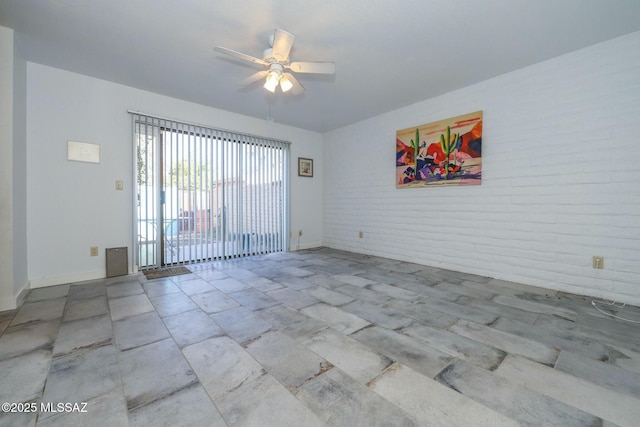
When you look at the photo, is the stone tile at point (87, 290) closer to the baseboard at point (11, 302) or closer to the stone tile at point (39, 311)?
the stone tile at point (39, 311)

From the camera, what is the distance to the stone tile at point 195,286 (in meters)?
2.98

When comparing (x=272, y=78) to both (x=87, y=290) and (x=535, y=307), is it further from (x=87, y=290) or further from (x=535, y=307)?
(x=535, y=307)

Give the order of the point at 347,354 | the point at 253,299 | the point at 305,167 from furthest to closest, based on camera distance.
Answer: the point at 305,167
the point at 253,299
the point at 347,354

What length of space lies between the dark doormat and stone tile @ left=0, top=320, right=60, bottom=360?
4.44ft

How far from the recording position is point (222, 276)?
358 cm

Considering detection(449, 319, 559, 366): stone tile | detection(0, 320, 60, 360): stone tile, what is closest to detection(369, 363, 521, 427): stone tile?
detection(449, 319, 559, 366): stone tile

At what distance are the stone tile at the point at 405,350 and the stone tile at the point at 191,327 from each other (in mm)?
1125

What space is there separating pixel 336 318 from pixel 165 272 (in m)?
2.78

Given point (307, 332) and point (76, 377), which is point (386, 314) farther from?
point (76, 377)

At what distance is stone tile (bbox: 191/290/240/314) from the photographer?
2498mm

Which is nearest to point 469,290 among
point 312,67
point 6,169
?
point 312,67

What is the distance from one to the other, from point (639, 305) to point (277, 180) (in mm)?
5071

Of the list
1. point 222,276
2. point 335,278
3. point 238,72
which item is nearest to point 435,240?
point 335,278

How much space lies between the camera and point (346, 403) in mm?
1312
